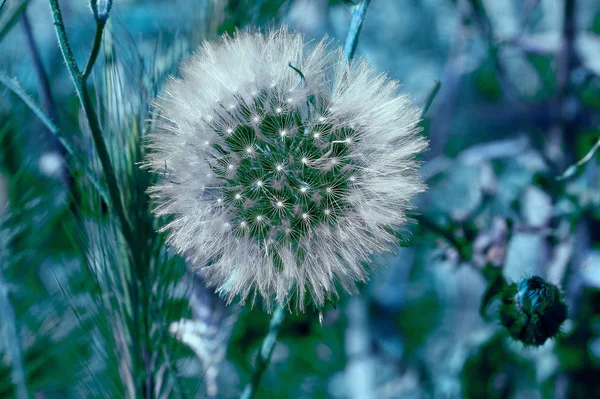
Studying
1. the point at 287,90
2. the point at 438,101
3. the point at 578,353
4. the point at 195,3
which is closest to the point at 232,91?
the point at 287,90

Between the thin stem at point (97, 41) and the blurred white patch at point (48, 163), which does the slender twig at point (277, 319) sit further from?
the blurred white patch at point (48, 163)

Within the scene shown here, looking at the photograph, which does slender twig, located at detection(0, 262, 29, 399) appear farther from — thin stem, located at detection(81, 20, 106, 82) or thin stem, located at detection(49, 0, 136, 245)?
thin stem, located at detection(81, 20, 106, 82)

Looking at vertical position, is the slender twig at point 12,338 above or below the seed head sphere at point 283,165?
below

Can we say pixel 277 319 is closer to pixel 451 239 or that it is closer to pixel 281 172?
pixel 281 172

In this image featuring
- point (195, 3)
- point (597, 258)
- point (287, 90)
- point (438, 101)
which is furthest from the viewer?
point (438, 101)

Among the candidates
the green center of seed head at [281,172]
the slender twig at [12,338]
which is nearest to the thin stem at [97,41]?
the green center of seed head at [281,172]

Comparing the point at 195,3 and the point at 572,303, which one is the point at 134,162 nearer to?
the point at 195,3
